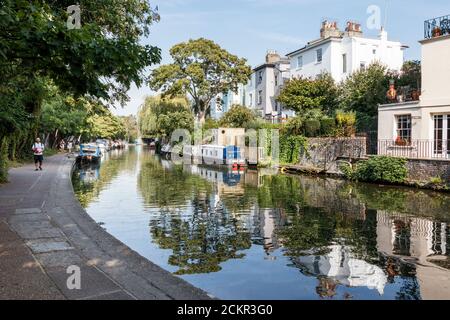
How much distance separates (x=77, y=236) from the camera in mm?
8516

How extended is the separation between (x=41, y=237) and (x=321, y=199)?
36.9 feet

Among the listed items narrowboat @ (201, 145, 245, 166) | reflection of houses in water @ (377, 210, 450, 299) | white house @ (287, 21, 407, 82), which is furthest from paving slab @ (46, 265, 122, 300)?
white house @ (287, 21, 407, 82)

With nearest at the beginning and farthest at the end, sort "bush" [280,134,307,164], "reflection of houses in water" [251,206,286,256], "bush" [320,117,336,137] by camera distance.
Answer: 1. "reflection of houses in water" [251,206,286,256]
2. "bush" [320,117,336,137]
3. "bush" [280,134,307,164]

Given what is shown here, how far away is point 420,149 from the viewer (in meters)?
22.6

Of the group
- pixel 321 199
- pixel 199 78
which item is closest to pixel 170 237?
pixel 321 199

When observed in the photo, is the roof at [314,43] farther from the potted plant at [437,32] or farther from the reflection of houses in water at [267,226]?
the reflection of houses in water at [267,226]

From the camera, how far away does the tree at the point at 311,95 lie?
34812 mm

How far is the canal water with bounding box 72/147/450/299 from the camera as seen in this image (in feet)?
23.4

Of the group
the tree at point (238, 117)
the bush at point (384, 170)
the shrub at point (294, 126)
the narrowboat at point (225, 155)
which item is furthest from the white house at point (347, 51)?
the bush at point (384, 170)

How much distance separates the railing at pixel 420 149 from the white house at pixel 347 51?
15581 mm

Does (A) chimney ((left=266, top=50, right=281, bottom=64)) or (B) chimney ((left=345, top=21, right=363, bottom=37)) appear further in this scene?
(A) chimney ((left=266, top=50, right=281, bottom=64))

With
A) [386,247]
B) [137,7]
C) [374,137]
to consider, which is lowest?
[386,247]

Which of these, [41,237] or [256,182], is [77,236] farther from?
[256,182]

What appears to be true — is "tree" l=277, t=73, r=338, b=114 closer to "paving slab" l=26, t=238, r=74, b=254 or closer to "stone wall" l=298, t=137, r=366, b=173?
"stone wall" l=298, t=137, r=366, b=173
